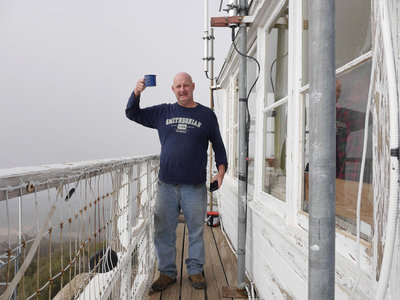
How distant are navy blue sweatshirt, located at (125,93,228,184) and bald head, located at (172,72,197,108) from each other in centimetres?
6

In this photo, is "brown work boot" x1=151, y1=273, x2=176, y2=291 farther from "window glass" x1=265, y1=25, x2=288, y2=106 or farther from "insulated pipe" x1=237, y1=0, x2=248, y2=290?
"window glass" x1=265, y1=25, x2=288, y2=106

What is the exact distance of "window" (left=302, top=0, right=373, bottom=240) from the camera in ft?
3.37

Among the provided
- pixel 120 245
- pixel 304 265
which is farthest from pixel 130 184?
pixel 304 265

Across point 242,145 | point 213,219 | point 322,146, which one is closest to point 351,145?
point 322,146

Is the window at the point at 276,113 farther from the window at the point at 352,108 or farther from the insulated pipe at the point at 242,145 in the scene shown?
the window at the point at 352,108

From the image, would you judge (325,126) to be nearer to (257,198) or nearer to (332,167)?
(332,167)

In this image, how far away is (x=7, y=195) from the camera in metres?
0.57

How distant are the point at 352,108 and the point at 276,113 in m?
1.00

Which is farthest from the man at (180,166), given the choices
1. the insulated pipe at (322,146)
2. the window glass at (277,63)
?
the insulated pipe at (322,146)

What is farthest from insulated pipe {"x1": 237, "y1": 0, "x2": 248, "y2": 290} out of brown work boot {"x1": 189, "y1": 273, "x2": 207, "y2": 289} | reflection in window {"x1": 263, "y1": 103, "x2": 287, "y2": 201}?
brown work boot {"x1": 189, "y1": 273, "x2": 207, "y2": 289}

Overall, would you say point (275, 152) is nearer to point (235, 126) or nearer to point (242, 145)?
point (242, 145)

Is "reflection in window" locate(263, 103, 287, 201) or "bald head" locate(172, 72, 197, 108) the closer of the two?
"reflection in window" locate(263, 103, 287, 201)

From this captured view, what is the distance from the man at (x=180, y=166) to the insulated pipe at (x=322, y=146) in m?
1.78

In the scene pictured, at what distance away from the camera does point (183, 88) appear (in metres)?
2.45
